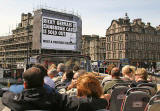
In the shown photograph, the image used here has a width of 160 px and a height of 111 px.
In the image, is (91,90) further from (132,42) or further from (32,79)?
(132,42)

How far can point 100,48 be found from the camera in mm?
89750

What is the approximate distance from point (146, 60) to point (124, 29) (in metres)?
13.3

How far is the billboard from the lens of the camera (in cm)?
4428

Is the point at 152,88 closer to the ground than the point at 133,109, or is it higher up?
higher up

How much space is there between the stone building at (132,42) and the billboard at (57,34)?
30279 millimetres

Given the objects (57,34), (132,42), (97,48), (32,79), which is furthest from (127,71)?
(97,48)

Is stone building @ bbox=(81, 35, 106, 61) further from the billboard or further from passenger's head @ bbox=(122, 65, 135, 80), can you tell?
passenger's head @ bbox=(122, 65, 135, 80)

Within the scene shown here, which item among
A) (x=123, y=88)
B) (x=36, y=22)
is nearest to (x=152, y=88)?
(x=123, y=88)

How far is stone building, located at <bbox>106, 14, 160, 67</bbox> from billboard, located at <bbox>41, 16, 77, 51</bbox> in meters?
30.3

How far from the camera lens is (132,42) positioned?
77938 millimetres

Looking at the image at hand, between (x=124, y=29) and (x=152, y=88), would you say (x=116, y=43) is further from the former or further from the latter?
(x=152, y=88)

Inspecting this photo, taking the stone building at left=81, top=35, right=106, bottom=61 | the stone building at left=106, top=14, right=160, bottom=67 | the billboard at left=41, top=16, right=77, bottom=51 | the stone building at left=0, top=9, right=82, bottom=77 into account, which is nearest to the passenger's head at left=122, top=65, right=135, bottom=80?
Result: the stone building at left=0, top=9, right=82, bottom=77

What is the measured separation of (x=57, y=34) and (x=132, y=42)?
3782 cm

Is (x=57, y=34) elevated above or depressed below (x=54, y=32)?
below
